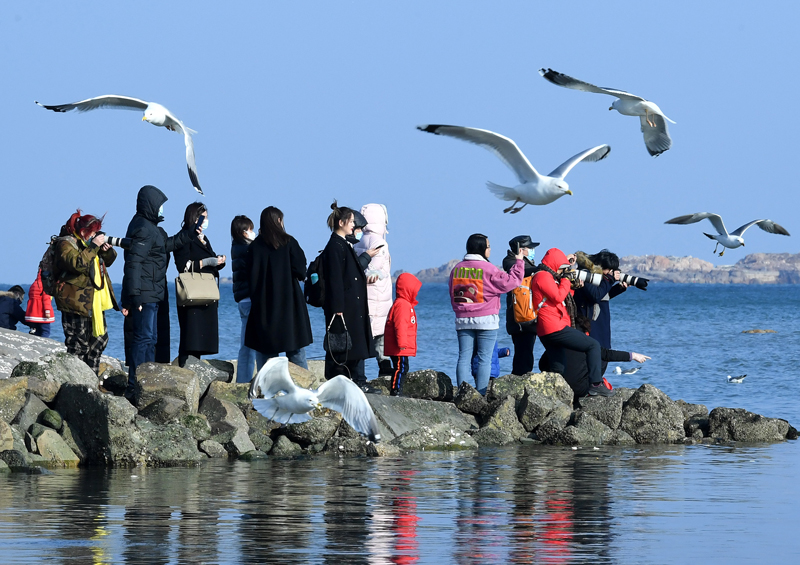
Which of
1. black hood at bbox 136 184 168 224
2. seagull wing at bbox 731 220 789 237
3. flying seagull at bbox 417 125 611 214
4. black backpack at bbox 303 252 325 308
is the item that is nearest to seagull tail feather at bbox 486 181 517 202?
flying seagull at bbox 417 125 611 214

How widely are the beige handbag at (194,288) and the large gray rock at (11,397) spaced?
1646 millimetres

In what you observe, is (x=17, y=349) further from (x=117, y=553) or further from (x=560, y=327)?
(x=117, y=553)

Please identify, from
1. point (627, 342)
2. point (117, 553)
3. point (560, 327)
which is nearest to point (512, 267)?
point (560, 327)

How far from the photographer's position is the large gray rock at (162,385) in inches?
382

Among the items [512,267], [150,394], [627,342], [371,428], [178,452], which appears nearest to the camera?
[371,428]

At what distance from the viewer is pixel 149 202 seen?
9.80m

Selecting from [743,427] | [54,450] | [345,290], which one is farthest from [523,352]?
[54,450]

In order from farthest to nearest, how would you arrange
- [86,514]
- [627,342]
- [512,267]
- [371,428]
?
[627,342] → [512,267] → [371,428] → [86,514]

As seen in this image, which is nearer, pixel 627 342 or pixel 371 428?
pixel 371 428

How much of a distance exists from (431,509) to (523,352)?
16.6 ft

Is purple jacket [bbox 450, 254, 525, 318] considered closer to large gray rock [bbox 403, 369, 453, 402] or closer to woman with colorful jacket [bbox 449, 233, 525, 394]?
woman with colorful jacket [bbox 449, 233, 525, 394]

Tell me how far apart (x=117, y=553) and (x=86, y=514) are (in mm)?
1153

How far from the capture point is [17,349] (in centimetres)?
1112

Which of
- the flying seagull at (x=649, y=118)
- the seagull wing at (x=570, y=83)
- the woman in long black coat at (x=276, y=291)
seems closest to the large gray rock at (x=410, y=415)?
the woman in long black coat at (x=276, y=291)
